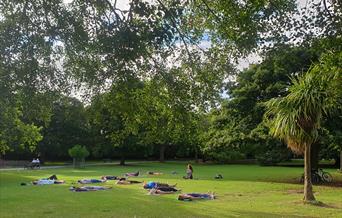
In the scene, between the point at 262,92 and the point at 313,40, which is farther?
the point at 262,92

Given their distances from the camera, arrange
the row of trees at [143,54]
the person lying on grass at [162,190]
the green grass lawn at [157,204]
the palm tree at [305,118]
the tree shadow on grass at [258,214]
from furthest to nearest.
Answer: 1. the person lying on grass at [162,190]
2. the palm tree at [305,118]
3. the green grass lawn at [157,204]
4. the tree shadow on grass at [258,214]
5. the row of trees at [143,54]

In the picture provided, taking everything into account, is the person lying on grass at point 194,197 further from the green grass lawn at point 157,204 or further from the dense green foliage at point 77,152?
the dense green foliage at point 77,152

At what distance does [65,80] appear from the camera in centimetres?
1009

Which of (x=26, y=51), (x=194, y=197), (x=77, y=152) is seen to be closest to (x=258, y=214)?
(x=194, y=197)

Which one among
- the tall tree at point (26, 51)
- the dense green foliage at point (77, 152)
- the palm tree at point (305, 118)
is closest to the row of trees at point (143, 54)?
the tall tree at point (26, 51)

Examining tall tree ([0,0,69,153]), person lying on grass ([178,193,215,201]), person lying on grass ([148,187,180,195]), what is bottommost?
person lying on grass ([178,193,215,201])

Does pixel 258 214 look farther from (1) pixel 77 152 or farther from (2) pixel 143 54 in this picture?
(1) pixel 77 152

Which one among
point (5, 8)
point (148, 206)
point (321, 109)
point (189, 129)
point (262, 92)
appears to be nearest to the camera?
point (5, 8)

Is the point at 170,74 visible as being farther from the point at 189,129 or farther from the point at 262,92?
the point at 262,92

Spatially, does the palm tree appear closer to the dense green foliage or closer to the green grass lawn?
the green grass lawn

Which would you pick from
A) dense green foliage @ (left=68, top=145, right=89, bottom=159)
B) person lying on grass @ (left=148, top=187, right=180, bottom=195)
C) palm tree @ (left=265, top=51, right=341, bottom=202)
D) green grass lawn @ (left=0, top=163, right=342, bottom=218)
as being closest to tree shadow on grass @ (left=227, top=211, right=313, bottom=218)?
green grass lawn @ (left=0, top=163, right=342, bottom=218)

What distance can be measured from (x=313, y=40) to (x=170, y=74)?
300 cm

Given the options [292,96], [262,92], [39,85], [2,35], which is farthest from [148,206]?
[262,92]

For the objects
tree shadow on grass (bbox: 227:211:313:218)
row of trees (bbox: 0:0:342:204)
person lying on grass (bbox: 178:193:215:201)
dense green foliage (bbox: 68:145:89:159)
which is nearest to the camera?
row of trees (bbox: 0:0:342:204)
